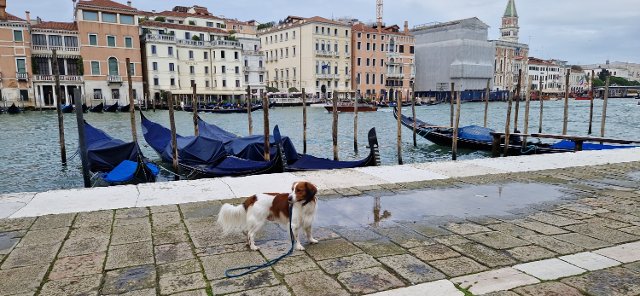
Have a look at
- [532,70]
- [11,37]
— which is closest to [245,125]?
[11,37]

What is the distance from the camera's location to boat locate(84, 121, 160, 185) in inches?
294

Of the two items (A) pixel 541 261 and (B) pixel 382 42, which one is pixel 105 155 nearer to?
(A) pixel 541 261

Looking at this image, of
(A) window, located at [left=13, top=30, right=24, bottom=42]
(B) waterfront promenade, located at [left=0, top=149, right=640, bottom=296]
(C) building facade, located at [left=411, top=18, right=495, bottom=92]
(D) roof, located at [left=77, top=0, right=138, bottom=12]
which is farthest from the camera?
(C) building facade, located at [left=411, top=18, right=495, bottom=92]

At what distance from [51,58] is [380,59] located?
31204 millimetres

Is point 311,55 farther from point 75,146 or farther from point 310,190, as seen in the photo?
point 310,190

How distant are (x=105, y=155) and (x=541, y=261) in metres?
8.47

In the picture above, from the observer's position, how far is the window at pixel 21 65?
1190 inches

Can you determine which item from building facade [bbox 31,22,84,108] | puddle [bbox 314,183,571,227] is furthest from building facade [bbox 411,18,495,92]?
puddle [bbox 314,183,571,227]

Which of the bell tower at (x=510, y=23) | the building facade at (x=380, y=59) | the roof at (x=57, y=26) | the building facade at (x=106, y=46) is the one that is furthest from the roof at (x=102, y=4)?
the bell tower at (x=510, y=23)

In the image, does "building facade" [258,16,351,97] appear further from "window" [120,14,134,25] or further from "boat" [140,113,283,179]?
"boat" [140,113,283,179]

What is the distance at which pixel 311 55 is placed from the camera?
4297 cm

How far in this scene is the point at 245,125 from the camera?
80.9 ft

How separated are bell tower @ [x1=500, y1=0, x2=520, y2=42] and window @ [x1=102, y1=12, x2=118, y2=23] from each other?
75421 millimetres

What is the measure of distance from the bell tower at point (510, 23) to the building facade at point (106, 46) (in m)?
74.4
